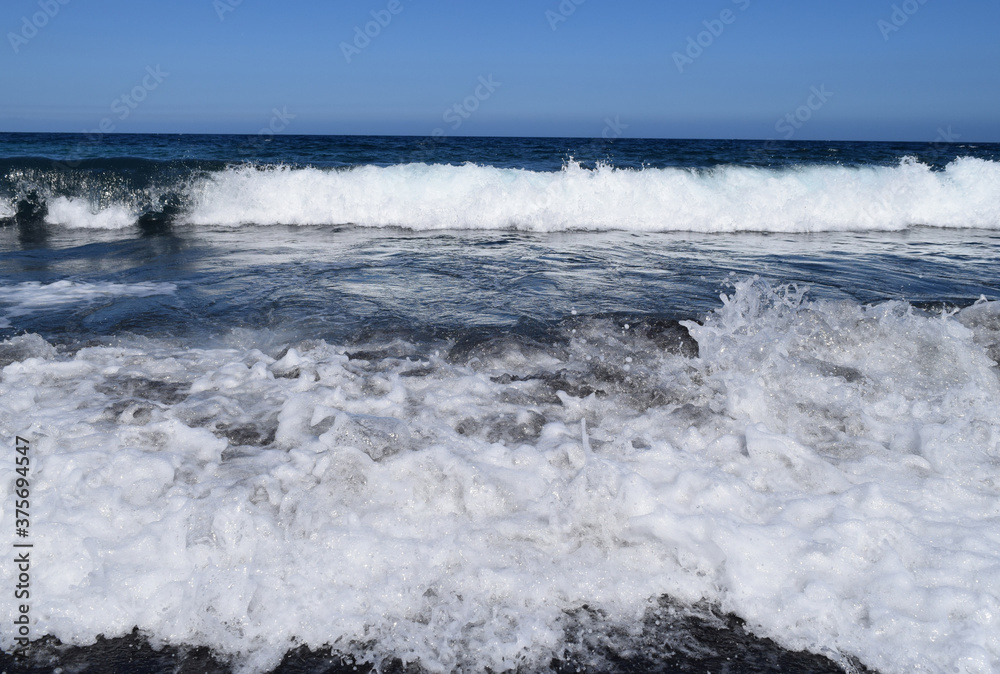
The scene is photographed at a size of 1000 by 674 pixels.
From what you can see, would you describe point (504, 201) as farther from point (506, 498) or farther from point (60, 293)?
point (506, 498)

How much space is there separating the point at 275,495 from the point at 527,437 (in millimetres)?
1241

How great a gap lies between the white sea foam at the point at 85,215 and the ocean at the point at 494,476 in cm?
593

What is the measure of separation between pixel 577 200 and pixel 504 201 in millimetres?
1479

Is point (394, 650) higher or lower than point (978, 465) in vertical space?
lower

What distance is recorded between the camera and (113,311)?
17.0ft

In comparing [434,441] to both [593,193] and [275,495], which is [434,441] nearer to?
[275,495]

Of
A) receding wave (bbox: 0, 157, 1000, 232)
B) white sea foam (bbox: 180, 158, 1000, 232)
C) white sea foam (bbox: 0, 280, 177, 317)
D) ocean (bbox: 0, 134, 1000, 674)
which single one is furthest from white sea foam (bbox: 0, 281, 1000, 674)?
white sea foam (bbox: 180, 158, 1000, 232)

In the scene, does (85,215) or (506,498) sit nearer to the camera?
(506,498)

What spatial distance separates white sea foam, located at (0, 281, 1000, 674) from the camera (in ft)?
6.59

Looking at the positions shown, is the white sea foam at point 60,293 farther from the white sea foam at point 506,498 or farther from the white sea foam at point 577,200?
the white sea foam at point 577,200

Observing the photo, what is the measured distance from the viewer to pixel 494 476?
2.73 metres

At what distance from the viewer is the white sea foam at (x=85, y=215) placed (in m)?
11.5

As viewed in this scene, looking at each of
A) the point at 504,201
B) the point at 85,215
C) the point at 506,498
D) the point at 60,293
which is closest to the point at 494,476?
the point at 506,498

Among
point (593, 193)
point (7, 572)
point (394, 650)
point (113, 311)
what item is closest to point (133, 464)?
point (7, 572)
